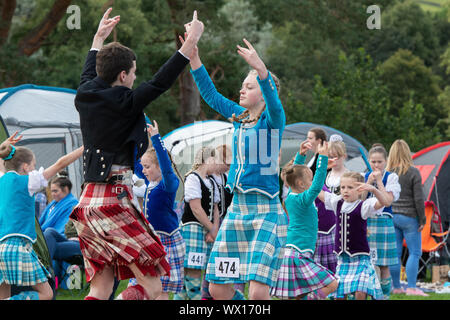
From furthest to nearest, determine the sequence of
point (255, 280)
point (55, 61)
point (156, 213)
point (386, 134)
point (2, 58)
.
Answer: point (55, 61) → point (386, 134) → point (2, 58) → point (156, 213) → point (255, 280)

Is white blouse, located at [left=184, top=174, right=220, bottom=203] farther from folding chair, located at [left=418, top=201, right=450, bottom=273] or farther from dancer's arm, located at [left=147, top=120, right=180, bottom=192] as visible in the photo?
folding chair, located at [left=418, top=201, right=450, bottom=273]

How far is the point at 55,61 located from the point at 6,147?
15412 mm

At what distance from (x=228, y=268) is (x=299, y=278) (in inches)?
54.4

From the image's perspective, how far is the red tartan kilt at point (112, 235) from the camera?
3.67 meters

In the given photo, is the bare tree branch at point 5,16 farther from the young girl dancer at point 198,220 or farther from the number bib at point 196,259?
the number bib at point 196,259

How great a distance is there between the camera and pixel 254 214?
14.6ft

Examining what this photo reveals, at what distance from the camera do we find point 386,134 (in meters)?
18.8

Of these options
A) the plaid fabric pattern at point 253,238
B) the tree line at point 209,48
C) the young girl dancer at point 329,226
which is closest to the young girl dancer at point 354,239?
the young girl dancer at point 329,226

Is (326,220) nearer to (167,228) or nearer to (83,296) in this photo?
(167,228)

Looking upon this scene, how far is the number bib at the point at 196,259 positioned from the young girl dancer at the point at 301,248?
3.46 feet

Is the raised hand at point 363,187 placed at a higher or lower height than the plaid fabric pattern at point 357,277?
higher

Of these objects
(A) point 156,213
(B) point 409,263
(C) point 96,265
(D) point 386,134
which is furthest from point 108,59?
(D) point 386,134

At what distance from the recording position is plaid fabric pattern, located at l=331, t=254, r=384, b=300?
581 centimetres
